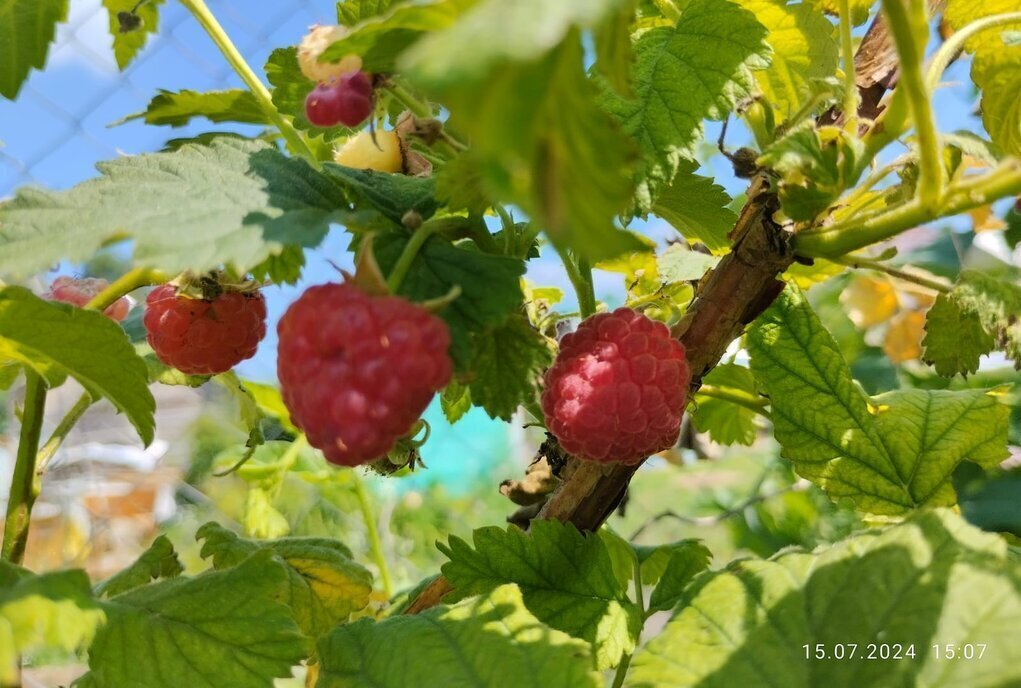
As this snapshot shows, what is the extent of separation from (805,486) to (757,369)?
1017 millimetres

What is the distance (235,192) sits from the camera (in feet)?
1.93

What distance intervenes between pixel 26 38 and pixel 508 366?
2.08ft

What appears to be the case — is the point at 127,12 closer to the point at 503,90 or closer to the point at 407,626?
the point at 407,626

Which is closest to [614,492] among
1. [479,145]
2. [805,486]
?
[479,145]

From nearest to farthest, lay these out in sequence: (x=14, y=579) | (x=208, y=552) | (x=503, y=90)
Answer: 1. (x=503, y=90)
2. (x=14, y=579)
3. (x=208, y=552)

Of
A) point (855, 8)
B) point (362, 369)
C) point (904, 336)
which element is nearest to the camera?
point (362, 369)

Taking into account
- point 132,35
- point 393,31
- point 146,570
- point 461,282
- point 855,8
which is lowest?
point 146,570

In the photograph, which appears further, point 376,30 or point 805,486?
point 805,486

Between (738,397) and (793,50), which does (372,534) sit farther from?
(793,50)

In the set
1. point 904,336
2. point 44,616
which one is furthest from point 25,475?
point 904,336

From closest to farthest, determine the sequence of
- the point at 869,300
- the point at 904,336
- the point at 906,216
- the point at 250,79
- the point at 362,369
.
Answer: the point at 362,369, the point at 906,216, the point at 250,79, the point at 904,336, the point at 869,300

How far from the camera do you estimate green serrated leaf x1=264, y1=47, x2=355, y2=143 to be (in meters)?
0.80

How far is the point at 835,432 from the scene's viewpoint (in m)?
0.80

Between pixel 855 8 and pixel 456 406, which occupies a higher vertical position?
pixel 855 8
